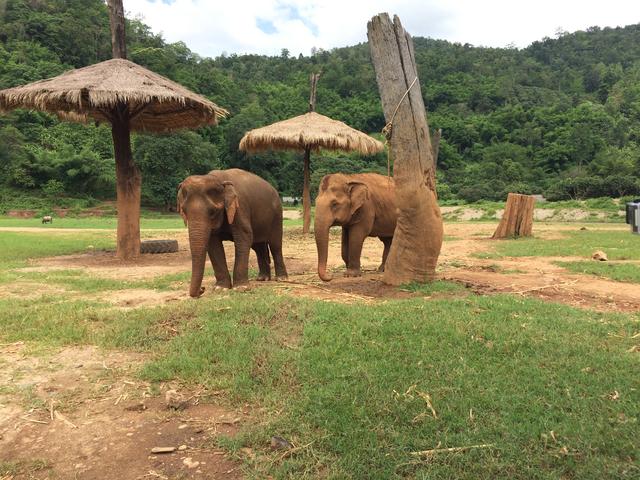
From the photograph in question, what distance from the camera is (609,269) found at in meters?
7.90

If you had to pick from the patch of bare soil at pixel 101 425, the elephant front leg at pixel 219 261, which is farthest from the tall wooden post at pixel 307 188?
the patch of bare soil at pixel 101 425

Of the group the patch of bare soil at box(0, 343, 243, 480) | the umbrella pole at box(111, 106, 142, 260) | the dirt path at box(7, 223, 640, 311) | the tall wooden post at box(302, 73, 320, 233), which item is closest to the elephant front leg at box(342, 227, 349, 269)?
the dirt path at box(7, 223, 640, 311)

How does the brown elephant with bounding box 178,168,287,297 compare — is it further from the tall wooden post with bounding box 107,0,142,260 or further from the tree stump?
the tree stump

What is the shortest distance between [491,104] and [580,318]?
207 feet

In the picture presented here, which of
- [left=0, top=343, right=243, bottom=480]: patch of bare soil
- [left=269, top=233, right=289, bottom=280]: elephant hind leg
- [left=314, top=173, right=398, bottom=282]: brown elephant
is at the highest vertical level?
[left=314, top=173, right=398, bottom=282]: brown elephant

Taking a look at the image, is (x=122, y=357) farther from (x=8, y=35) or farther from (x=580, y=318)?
(x=8, y=35)

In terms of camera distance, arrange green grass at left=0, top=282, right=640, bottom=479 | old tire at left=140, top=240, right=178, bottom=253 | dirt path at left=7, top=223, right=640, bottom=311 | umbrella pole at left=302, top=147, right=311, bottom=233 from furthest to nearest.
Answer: umbrella pole at left=302, top=147, right=311, bottom=233, old tire at left=140, top=240, right=178, bottom=253, dirt path at left=7, top=223, right=640, bottom=311, green grass at left=0, top=282, right=640, bottom=479

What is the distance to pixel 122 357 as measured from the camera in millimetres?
4184

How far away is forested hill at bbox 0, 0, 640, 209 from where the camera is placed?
111 ft

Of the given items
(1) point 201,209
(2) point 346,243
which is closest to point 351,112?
(2) point 346,243

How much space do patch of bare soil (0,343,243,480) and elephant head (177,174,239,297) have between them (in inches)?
80.3

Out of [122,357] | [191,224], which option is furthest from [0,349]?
[191,224]

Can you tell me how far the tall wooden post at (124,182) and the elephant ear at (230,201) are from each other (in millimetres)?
5231

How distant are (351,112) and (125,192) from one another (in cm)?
4648
